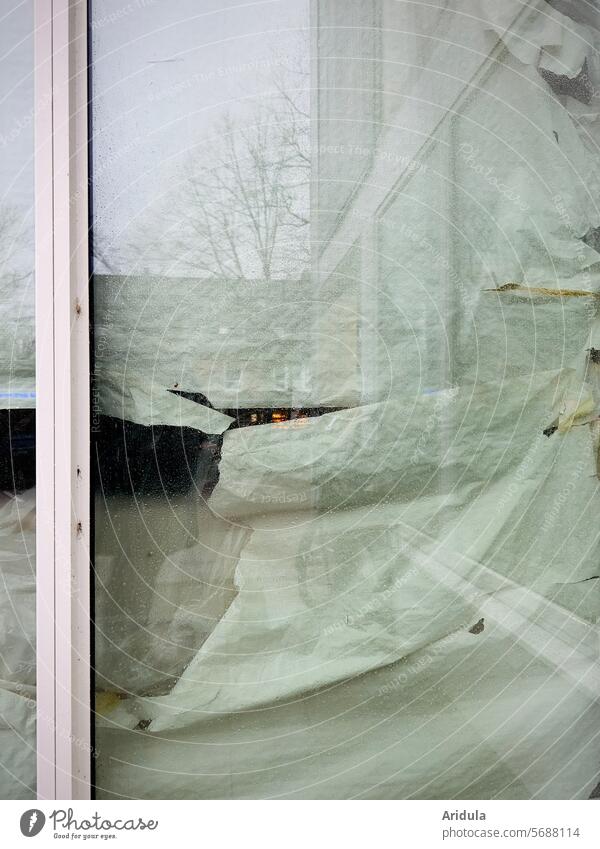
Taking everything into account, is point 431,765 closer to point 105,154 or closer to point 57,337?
point 57,337

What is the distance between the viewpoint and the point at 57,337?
86 centimetres

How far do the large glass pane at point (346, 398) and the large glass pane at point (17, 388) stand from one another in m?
0.10

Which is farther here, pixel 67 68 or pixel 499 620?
pixel 499 620

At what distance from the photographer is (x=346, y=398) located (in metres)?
0.92

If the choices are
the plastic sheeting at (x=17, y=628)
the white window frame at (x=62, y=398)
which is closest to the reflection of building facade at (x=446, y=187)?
the white window frame at (x=62, y=398)

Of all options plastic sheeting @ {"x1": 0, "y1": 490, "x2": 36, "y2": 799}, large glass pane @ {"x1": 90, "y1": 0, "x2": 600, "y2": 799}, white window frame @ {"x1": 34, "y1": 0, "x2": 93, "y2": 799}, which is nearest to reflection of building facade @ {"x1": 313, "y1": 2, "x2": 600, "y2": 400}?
large glass pane @ {"x1": 90, "y1": 0, "x2": 600, "y2": 799}

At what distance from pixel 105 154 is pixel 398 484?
652 mm

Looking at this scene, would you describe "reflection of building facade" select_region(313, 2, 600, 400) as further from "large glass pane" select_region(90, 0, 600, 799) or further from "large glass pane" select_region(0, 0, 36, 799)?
"large glass pane" select_region(0, 0, 36, 799)

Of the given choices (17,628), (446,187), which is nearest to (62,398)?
(17,628)

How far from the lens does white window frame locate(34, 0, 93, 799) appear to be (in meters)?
0.86

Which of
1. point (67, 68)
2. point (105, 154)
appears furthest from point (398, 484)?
point (67, 68)

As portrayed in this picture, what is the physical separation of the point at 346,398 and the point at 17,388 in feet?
1.56

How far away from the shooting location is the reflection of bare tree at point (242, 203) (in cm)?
90
